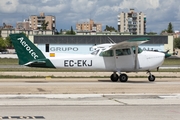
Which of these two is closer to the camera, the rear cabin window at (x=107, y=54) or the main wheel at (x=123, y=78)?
the main wheel at (x=123, y=78)

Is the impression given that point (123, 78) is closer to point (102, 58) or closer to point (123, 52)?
point (123, 52)

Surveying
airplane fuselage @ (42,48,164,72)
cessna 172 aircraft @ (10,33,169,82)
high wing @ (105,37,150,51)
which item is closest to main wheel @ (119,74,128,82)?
cessna 172 aircraft @ (10,33,169,82)

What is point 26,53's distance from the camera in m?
23.8

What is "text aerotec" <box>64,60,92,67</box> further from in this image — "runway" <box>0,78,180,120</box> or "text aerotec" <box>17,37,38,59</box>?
"runway" <box>0,78,180,120</box>

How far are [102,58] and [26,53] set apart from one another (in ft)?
14.7

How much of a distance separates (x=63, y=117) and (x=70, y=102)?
3454 mm

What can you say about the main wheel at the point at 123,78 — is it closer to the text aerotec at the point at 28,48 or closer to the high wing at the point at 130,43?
the high wing at the point at 130,43

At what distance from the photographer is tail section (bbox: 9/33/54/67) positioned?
23766 mm

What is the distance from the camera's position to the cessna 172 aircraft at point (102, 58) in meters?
23.9

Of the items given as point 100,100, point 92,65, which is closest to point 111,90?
point 100,100

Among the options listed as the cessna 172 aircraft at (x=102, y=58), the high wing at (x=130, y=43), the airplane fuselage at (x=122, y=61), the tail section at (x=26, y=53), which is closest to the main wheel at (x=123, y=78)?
the cessna 172 aircraft at (x=102, y=58)

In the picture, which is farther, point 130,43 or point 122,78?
point 122,78

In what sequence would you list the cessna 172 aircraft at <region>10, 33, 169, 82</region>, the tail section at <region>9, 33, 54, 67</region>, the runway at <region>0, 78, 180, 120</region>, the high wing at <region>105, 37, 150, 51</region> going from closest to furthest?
the runway at <region>0, 78, 180, 120</region>
the high wing at <region>105, 37, 150, 51</region>
the tail section at <region>9, 33, 54, 67</region>
the cessna 172 aircraft at <region>10, 33, 169, 82</region>

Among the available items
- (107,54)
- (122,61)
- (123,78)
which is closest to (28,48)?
(107,54)
